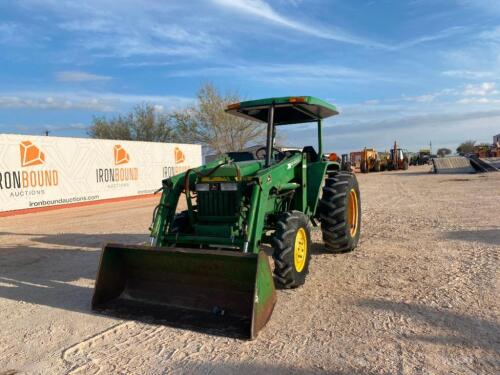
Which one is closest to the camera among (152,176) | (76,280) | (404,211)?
(76,280)

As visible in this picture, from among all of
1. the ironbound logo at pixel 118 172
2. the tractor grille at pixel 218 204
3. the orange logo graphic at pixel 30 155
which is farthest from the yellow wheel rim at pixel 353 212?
the ironbound logo at pixel 118 172

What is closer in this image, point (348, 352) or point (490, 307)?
point (348, 352)

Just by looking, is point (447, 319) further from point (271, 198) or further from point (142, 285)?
point (142, 285)

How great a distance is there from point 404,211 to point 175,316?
8769 millimetres

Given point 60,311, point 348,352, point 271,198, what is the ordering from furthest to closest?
point 271,198
point 60,311
point 348,352

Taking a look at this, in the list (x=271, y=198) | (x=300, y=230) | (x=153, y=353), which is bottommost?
(x=153, y=353)

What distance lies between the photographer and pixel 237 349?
12.1 feet

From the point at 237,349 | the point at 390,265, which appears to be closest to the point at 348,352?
the point at 237,349

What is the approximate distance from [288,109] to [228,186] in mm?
1721

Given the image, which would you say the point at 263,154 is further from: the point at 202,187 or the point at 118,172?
the point at 118,172

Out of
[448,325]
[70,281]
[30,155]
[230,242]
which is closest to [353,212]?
[230,242]

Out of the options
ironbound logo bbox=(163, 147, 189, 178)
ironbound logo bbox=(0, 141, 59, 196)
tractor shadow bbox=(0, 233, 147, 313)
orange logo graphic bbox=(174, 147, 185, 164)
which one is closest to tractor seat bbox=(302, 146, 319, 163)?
A: tractor shadow bbox=(0, 233, 147, 313)

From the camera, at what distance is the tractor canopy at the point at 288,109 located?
19.2 ft

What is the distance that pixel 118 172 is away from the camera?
824 inches
